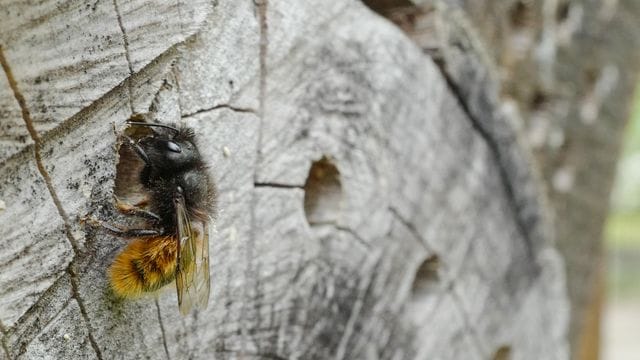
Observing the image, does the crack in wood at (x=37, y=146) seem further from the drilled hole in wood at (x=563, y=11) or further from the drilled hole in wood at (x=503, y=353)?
the drilled hole in wood at (x=563, y=11)

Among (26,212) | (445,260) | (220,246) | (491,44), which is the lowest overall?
(26,212)

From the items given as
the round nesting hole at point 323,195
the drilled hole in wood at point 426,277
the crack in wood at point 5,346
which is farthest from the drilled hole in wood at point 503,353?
the crack in wood at point 5,346

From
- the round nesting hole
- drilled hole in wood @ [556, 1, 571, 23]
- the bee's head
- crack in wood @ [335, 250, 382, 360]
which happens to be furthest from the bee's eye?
drilled hole in wood @ [556, 1, 571, 23]

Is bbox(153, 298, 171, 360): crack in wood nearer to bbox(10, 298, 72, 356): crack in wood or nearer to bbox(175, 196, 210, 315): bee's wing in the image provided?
bbox(175, 196, 210, 315): bee's wing

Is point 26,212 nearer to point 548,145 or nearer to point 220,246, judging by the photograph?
point 220,246

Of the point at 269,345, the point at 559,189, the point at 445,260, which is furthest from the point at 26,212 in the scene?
the point at 559,189
